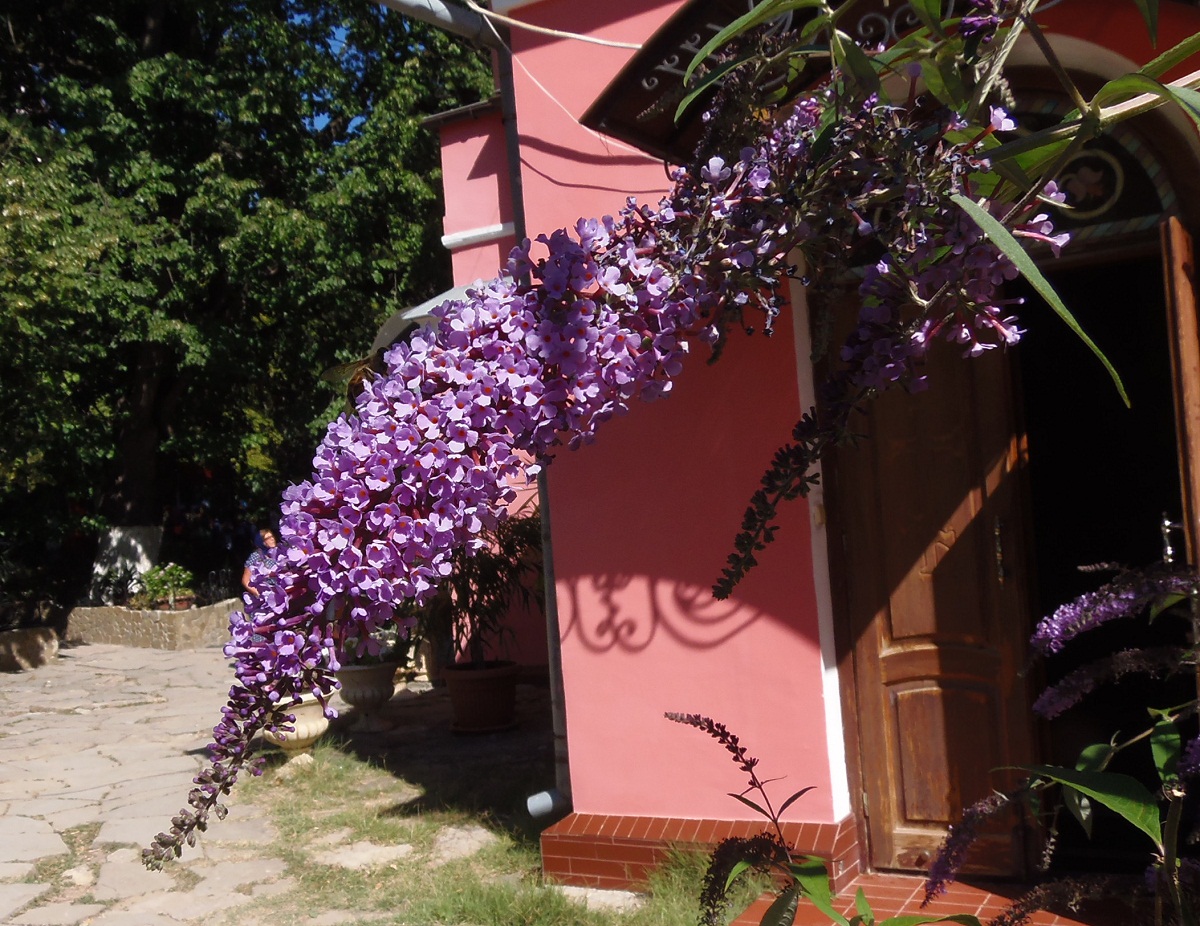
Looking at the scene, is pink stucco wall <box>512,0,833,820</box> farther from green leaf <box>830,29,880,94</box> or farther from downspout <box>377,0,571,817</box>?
green leaf <box>830,29,880,94</box>

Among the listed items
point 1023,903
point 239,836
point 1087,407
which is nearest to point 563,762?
point 239,836

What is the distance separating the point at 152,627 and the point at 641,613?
11.8m

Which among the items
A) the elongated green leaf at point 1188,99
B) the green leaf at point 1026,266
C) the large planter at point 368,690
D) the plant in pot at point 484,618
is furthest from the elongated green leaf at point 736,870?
the large planter at point 368,690

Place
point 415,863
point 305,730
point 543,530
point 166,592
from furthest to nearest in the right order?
point 166,592 < point 305,730 < point 415,863 < point 543,530

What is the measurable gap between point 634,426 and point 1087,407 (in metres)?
2.64

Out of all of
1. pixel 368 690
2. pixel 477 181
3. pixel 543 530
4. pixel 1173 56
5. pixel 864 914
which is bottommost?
pixel 368 690

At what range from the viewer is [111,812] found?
20.8ft

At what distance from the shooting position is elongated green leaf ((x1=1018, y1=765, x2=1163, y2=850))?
1248 mm

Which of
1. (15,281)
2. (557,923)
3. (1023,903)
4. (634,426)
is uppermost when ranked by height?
(15,281)

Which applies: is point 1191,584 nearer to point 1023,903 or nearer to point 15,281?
point 1023,903

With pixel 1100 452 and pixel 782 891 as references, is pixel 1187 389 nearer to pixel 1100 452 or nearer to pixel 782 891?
pixel 782 891

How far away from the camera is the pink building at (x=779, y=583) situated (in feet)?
13.3

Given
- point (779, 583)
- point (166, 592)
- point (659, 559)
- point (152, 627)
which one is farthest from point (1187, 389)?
point (166, 592)

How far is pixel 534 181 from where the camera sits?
181 inches
